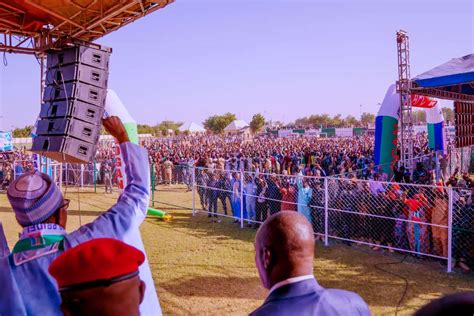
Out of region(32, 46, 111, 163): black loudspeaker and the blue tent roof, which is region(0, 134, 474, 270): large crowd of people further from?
region(32, 46, 111, 163): black loudspeaker

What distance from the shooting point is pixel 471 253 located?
745 cm

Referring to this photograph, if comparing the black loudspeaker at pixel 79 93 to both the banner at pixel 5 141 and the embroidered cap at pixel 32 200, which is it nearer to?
the embroidered cap at pixel 32 200

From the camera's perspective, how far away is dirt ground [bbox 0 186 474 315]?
6.20 m

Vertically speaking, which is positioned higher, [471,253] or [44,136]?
[44,136]

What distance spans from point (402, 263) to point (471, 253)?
1191 mm

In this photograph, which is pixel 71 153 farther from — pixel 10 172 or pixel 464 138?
pixel 10 172

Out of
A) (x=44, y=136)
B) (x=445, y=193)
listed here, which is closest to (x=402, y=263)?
(x=445, y=193)

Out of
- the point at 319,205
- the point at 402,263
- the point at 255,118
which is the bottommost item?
the point at 402,263

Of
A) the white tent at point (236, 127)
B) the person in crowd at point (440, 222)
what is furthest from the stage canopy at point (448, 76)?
the white tent at point (236, 127)

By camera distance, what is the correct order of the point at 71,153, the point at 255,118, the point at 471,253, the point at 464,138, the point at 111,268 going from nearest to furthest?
the point at 111,268, the point at 71,153, the point at 471,253, the point at 464,138, the point at 255,118

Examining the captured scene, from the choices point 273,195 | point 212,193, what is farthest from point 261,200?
point 212,193

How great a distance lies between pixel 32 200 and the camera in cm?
200

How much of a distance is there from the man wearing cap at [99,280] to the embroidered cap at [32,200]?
2.41 feet

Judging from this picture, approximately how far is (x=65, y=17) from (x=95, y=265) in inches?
218
